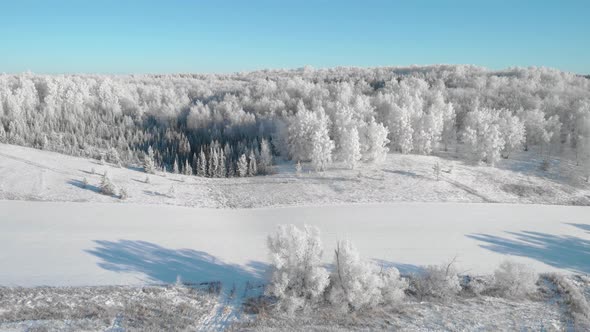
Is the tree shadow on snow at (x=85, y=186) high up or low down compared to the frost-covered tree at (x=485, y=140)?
down

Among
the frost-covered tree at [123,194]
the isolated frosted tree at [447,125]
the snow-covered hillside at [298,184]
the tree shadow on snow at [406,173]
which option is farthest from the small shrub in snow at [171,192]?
the isolated frosted tree at [447,125]

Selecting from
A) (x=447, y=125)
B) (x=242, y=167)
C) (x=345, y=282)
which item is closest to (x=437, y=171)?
(x=447, y=125)

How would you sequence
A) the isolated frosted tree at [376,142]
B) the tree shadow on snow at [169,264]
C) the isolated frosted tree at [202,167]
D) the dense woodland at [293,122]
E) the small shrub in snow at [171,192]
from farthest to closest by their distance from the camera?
1. the dense woodland at [293,122]
2. the isolated frosted tree at [202,167]
3. the isolated frosted tree at [376,142]
4. the small shrub in snow at [171,192]
5. the tree shadow on snow at [169,264]

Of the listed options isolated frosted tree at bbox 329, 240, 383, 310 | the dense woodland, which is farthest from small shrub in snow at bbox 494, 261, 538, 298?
the dense woodland

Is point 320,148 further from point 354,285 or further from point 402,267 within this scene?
point 354,285

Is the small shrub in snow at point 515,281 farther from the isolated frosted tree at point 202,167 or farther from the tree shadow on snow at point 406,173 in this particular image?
the isolated frosted tree at point 202,167

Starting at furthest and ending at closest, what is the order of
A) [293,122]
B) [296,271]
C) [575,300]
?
1. [293,122]
2. [575,300]
3. [296,271]

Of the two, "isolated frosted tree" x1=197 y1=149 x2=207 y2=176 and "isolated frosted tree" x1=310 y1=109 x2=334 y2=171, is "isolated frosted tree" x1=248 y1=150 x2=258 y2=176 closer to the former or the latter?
"isolated frosted tree" x1=197 y1=149 x2=207 y2=176
